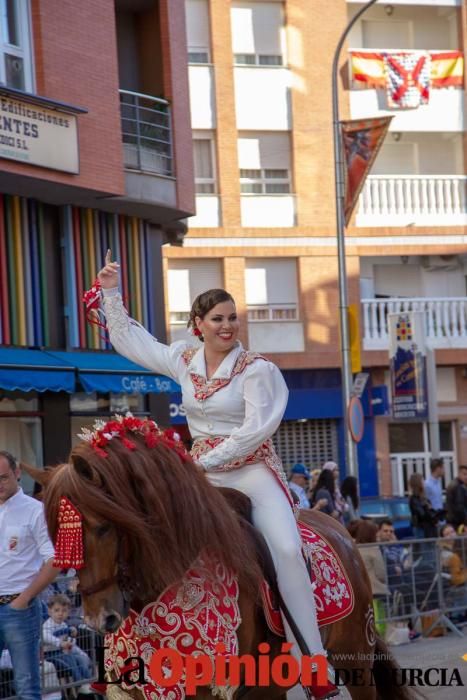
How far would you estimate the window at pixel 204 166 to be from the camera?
120ft

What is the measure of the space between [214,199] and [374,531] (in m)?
22.0

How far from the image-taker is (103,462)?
6.20m

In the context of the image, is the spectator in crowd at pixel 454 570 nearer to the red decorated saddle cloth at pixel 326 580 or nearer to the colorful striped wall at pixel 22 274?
the colorful striped wall at pixel 22 274

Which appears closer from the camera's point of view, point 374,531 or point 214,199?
point 374,531

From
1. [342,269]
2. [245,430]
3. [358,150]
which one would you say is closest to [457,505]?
[342,269]

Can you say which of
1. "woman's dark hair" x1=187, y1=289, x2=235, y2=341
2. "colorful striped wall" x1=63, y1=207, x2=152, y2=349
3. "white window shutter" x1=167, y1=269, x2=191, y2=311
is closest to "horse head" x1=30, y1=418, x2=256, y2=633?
"woman's dark hair" x1=187, y1=289, x2=235, y2=341

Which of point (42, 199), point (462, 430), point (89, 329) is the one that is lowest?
point (462, 430)

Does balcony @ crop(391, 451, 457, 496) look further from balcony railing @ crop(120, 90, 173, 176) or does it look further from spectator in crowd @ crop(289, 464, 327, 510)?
spectator in crowd @ crop(289, 464, 327, 510)

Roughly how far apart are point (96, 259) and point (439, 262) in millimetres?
20245

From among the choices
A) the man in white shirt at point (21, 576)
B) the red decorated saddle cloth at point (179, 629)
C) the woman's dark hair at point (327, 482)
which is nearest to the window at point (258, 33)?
the woman's dark hair at point (327, 482)

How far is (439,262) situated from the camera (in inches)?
1548

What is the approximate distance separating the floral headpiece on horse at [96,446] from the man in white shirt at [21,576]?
2.79 metres

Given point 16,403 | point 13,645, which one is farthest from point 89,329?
point 13,645

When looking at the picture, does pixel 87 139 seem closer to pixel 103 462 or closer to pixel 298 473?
pixel 298 473
